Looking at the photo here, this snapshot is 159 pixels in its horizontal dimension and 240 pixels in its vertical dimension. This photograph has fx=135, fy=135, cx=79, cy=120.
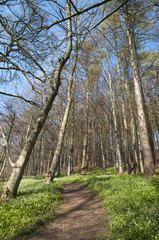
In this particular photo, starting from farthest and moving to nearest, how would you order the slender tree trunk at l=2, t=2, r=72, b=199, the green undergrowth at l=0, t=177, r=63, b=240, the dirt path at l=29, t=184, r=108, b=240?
the slender tree trunk at l=2, t=2, r=72, b=199
the dirt path at l=29, t=184, r=108, b=240
the green undergrowth at l=0, t=177, r=63, b=240

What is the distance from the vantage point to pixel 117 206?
3.61 meters

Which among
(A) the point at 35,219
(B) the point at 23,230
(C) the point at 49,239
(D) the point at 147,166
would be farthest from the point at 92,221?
(D) the point at 147,166

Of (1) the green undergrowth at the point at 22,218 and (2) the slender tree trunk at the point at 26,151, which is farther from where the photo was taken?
(2) the slender tree trunk at the point at 26,151

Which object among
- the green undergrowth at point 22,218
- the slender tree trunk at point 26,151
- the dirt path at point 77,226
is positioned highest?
the slender tree trunk at point 26,151

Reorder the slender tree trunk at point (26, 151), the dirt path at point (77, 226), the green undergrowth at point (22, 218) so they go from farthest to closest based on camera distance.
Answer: the slender tree trunk at point (26, 151)
the dirt path at point (77, 226)
the green undergrowth at point (22, 218)

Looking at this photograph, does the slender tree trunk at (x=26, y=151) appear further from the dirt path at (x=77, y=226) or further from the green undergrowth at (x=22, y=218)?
the dirt path at (x=77, y=226)

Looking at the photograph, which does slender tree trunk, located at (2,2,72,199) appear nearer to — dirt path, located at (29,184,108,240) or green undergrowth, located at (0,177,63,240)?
green undergrowth, located at (0,177,63,240)

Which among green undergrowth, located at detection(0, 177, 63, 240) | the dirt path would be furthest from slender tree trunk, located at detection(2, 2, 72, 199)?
the dirt path

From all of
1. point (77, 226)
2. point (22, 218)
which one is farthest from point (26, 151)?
point (77, 226)

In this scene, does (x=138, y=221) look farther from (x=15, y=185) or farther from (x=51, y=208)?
(x=15, y=185)

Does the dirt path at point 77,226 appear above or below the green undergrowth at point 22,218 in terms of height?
below

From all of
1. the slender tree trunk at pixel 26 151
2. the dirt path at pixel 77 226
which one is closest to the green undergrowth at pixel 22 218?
the dirt path at pixel 77 226

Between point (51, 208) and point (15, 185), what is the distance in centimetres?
154

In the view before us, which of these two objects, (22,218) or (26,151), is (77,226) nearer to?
(22,218)
